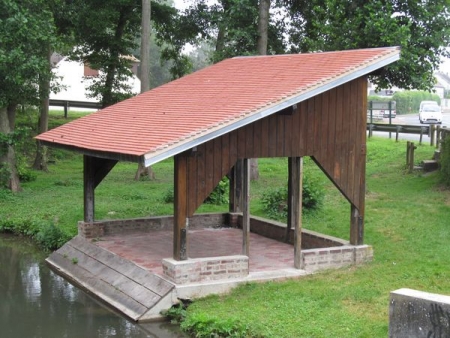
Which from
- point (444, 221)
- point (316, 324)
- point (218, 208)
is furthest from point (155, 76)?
point (316, 324)

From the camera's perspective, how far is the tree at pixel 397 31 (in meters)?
20.6

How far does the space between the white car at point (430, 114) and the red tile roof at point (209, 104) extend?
27245 millimetres

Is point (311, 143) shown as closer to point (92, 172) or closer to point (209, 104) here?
point (209, 104)

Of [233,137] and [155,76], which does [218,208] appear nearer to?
[233,137]

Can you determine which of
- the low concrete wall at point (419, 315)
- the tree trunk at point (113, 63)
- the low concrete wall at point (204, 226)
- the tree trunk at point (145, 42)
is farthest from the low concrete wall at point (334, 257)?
the tree trunk at point (113, 63)

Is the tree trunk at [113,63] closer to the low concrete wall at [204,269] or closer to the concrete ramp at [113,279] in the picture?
the concrete ramp at [113,279]

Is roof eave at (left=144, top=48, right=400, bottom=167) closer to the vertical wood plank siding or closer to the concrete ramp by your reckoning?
the vertical wood plank siding

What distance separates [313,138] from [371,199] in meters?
7.65

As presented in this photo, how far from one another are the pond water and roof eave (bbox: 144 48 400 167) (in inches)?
99.4

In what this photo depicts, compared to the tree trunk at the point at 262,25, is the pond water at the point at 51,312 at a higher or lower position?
lower

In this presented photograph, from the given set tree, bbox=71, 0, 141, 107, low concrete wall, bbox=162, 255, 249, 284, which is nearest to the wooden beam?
low concrete wall, bbox=162, 255, 249, 284

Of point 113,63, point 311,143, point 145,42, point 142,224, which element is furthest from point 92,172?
point 113,63

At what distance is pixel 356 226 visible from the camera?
13141 millimetres

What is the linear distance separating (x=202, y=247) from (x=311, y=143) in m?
3.46
